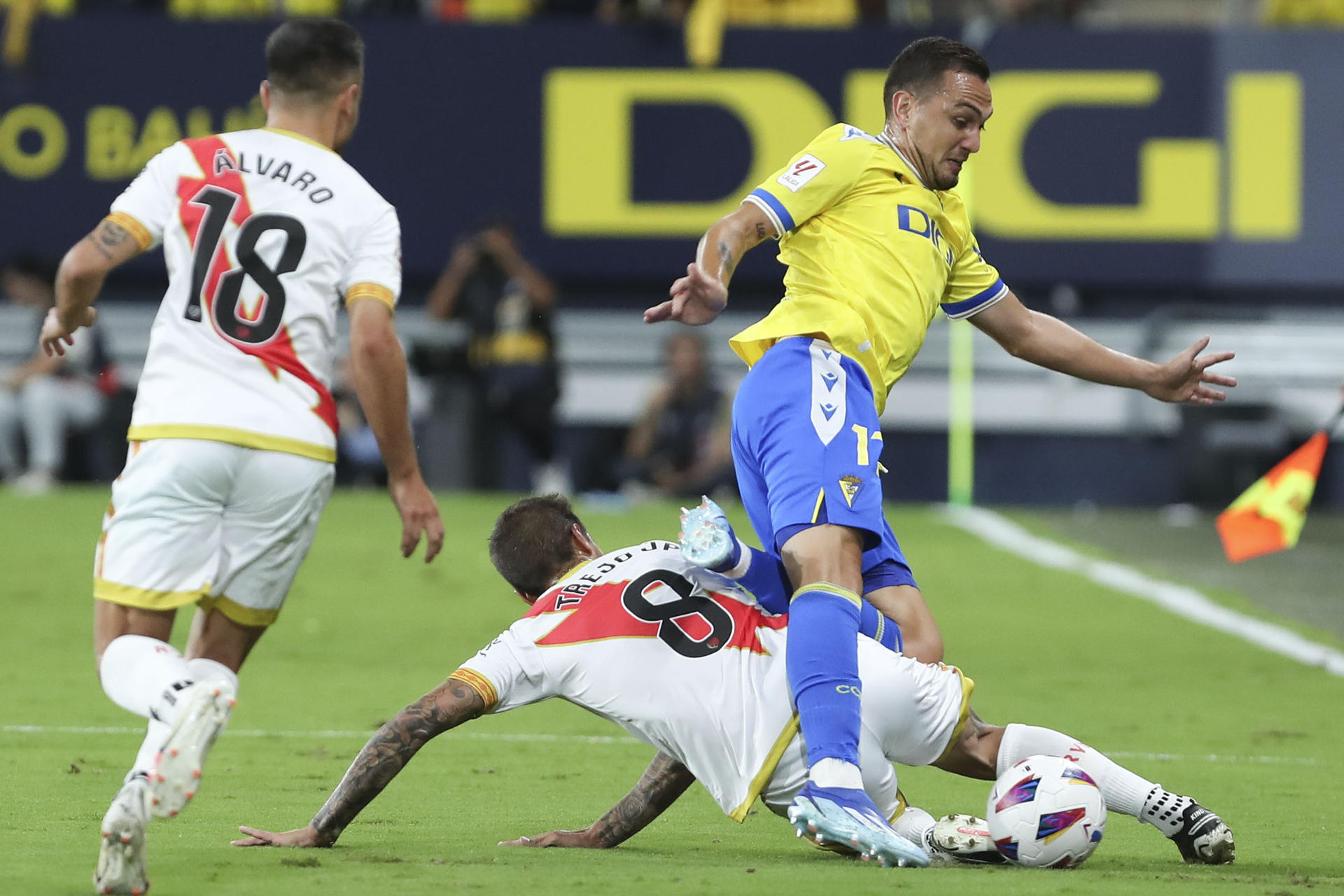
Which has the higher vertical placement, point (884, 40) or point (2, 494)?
point (884, 40)

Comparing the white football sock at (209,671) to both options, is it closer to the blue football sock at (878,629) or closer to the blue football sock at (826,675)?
the blue football sock at (826,675)

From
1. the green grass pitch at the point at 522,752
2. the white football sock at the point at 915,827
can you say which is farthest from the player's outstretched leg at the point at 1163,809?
the white football sock at the point at 915,827

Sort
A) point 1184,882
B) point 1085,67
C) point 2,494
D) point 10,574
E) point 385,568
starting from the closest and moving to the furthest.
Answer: point 1184,882
point 10,574
point 385,568
point 2,494
point 1085,67

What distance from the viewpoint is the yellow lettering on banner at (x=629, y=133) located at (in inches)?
658

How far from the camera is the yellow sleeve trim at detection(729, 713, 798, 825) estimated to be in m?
4.79

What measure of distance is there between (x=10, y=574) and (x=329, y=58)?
7586 mm

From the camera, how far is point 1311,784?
6328mm

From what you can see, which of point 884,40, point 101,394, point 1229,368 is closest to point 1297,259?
point 1229,368

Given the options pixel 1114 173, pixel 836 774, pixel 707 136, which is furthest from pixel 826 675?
pixel 1114 173

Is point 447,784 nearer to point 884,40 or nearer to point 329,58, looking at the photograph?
point 329,58

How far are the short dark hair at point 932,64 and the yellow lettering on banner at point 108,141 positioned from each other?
485 inches

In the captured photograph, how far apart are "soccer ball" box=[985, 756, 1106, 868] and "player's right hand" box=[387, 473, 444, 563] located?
1.50 m

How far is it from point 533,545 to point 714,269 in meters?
0.82

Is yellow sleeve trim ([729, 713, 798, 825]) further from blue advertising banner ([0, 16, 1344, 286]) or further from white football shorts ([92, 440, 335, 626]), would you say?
blue advertising banner ([0, 16, 1344, 286])
